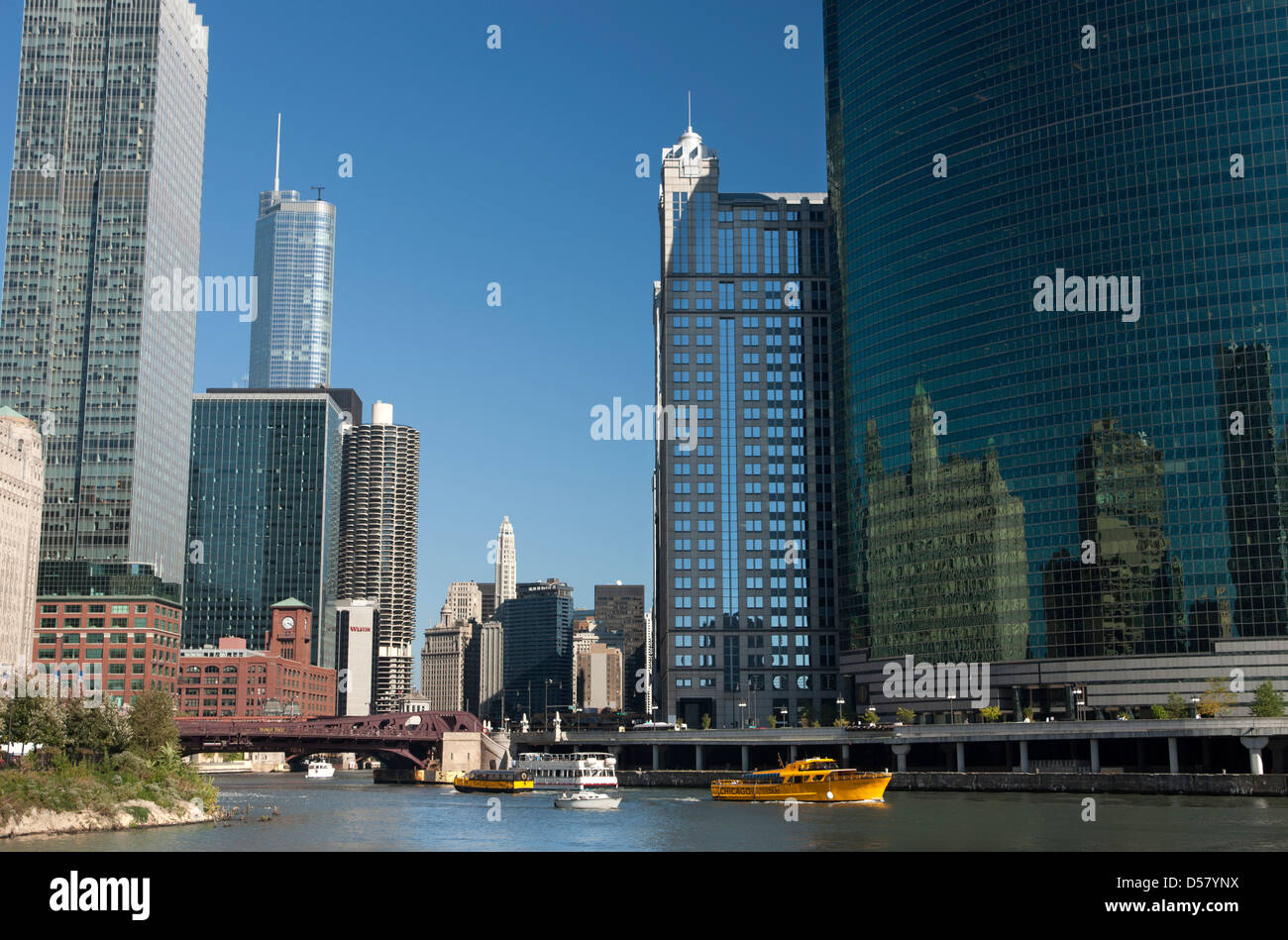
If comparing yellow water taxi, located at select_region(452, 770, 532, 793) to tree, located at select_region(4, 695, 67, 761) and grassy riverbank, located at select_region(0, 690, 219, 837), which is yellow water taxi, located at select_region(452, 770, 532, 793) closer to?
grassy riverbank, located at select_region(0, 690, 219, 837)

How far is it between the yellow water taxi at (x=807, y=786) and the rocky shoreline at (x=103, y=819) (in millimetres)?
64264

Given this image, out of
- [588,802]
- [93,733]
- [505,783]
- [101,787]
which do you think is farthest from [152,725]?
[505,783]

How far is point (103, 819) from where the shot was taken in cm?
10056

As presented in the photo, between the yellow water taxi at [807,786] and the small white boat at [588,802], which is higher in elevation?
the yellow water taxi at [807,786]

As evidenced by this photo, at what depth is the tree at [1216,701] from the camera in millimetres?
178250

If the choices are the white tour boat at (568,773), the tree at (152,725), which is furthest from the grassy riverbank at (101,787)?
the white tour boat at (568,773)

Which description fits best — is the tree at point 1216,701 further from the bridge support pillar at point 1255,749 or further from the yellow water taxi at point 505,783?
the yellow water taxi at point 505,783

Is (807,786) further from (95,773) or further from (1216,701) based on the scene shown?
(95,773)

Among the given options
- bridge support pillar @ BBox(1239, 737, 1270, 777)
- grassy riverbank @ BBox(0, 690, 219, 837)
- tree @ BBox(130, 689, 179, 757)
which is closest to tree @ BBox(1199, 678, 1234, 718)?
bridge support pillar @ BBox(1239, 737, 1270, 777)

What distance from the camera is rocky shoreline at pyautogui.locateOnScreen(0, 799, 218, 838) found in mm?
90438

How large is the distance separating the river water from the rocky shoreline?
49.7 inches
